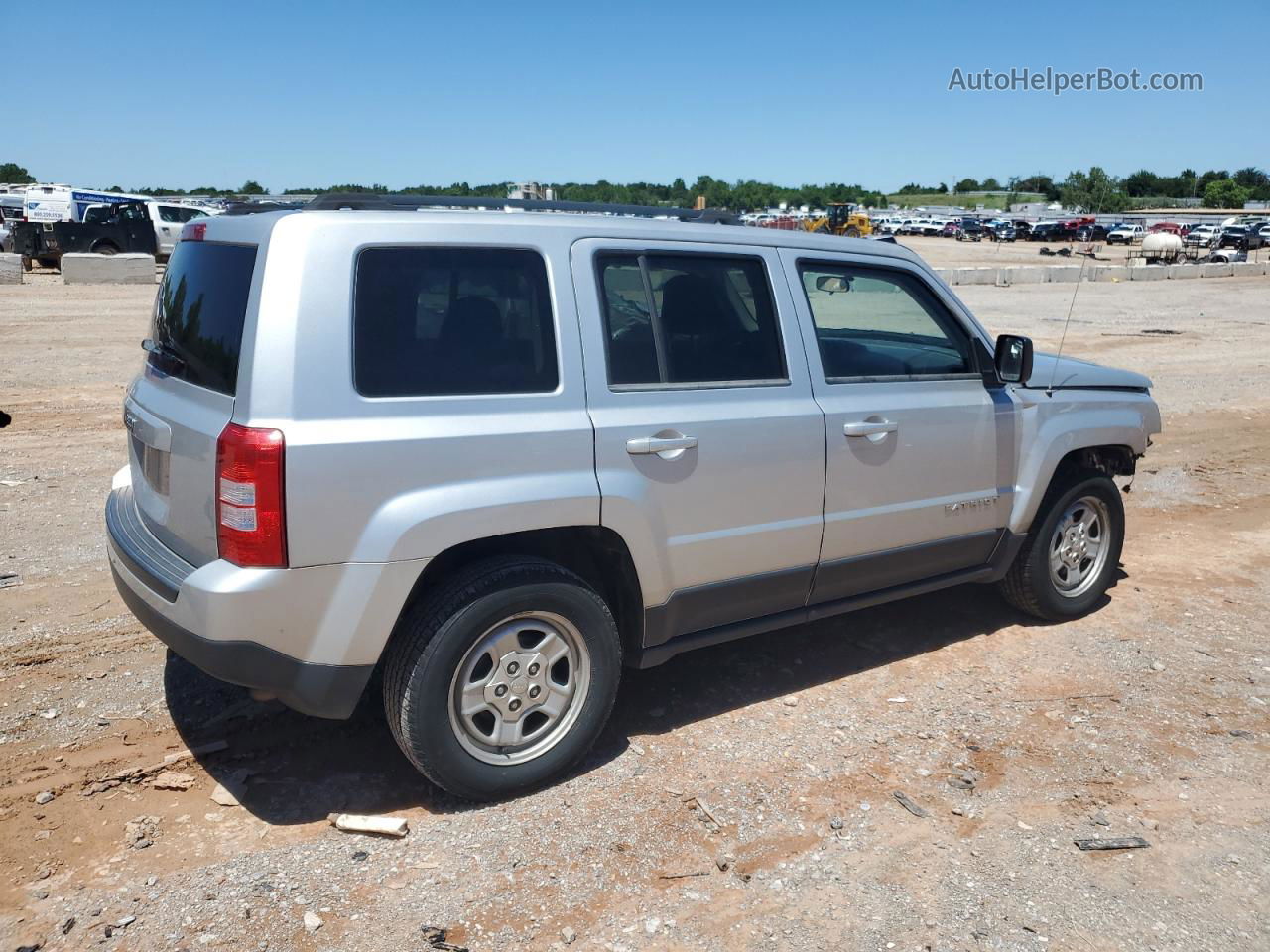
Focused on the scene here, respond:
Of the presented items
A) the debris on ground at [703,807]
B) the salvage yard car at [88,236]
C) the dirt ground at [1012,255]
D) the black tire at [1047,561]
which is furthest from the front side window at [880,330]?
the dirt ground at [1012,255]

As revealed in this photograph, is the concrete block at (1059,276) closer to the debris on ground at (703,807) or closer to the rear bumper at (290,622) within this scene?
the debris on ground at (703,807)

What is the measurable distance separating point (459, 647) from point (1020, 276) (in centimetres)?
2983

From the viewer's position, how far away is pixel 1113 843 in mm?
3562

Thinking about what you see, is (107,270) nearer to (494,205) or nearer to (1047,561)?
(494,205)

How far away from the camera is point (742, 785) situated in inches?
153

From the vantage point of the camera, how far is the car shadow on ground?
3.78 m

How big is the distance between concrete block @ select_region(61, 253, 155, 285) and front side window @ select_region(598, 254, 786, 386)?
22211 mm

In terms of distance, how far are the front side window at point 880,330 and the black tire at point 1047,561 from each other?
3.24ft

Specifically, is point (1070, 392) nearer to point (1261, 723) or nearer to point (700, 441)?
point (1261, 723)

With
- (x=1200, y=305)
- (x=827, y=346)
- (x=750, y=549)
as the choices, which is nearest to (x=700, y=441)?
(x=750, y=549)

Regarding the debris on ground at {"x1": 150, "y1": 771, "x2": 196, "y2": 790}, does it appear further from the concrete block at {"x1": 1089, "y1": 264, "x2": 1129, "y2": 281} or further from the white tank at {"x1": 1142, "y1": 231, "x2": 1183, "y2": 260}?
the white tank at {"x1": 1142, "y1": 231, "x2": 1183, "y2": 260}

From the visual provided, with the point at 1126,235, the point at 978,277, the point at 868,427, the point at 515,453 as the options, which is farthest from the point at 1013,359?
the point at 1126,235

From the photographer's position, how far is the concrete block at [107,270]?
2295cm

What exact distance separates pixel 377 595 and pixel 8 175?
401 ft
